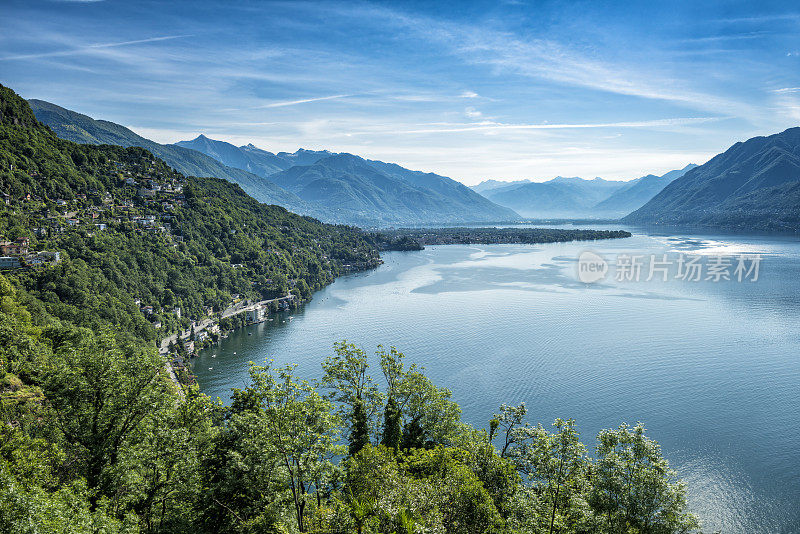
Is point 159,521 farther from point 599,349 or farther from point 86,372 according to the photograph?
point 599,349

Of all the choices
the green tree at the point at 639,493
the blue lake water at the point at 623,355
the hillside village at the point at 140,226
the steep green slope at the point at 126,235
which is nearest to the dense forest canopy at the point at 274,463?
the green tree at the point at 639,493

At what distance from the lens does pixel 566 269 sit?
10412 centimetres

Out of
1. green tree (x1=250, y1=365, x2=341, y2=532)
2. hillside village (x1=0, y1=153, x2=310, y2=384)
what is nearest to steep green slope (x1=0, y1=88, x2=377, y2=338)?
hillside village (x1=0, y1=153, x2=310, y2=384)

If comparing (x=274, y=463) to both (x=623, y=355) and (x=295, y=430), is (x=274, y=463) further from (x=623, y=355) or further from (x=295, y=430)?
(x=623, y=355)

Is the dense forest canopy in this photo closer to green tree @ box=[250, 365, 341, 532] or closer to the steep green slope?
green tree @ box=[250, 365, 341, 532]

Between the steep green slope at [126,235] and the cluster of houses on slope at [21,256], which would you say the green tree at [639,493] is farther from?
the cluster of houses on slope at [21,256]

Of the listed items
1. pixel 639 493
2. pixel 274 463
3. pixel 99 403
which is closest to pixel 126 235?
pixel 99 403

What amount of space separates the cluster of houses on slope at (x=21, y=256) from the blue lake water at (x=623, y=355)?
18.6 m

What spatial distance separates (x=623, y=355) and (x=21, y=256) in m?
62.6

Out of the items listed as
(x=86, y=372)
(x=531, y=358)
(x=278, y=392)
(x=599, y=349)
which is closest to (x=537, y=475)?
(x=278, y=392)

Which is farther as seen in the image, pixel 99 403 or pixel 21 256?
pixel 21 256

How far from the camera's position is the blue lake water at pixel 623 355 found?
27.6 meters

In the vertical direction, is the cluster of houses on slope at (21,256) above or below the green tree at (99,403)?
above

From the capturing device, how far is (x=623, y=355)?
45.0 m
